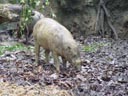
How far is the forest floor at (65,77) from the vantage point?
273 inches

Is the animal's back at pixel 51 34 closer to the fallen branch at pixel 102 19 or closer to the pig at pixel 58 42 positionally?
the pig at pixel 58 42

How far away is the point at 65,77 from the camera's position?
7793 millimetres

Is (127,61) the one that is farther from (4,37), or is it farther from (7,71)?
(4,37)

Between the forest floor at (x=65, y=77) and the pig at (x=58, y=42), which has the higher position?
the pig at (x=58, y=42)

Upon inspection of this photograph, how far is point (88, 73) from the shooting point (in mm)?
8156

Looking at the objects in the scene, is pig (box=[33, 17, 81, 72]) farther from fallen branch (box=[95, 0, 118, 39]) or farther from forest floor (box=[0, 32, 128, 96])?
fallen branch (box=[95, 0, 118, 39])

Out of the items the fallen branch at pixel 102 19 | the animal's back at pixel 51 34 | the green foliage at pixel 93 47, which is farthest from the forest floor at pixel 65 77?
the fallen branch at pixel 102 19

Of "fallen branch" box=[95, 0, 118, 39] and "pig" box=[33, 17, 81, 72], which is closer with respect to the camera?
"pig" box=[33, 17, 81, 72]

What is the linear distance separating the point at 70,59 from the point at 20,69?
3.31 ft

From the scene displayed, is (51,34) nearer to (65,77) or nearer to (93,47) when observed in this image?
(65,77)

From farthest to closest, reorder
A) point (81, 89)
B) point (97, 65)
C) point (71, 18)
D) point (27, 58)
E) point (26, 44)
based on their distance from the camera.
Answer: point (71, 18) < point (26, 44) < point (27, 58) < point (97, 65) < point (81, 89)

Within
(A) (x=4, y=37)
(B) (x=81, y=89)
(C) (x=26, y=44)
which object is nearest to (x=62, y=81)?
(B) (x=81, y=89)

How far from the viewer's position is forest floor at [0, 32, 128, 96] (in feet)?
22.7

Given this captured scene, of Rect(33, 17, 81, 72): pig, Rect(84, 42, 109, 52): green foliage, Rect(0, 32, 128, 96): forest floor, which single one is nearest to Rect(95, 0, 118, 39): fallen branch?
Rect(84, 42, 109, 52): green foliage
